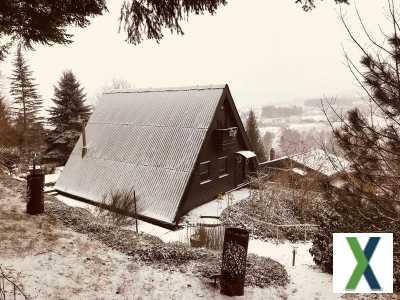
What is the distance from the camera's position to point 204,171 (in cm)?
1576

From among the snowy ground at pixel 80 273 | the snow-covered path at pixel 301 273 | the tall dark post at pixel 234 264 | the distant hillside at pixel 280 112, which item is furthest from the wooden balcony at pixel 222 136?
the distant hillside at pixel 280 112

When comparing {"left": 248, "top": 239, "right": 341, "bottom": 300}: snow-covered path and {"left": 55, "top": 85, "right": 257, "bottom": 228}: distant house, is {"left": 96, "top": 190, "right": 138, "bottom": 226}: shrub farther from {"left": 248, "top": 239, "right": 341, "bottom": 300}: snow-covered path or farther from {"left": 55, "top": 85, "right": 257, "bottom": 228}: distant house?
{"left": 248, "top": 239, "right": 341, "bottom": 300}: snow-covered path

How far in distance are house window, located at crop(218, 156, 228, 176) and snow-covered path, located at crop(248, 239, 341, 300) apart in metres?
5.66

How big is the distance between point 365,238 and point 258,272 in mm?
2588

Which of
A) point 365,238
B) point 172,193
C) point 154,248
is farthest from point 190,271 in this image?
point 172,193

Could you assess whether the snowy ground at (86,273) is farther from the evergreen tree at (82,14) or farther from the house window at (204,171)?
the house window at (204,171)

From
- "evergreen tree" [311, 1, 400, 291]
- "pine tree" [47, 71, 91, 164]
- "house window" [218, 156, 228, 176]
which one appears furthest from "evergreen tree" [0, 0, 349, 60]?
"pine tree" [47, 71, 91, 164]

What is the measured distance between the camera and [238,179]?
19703mm

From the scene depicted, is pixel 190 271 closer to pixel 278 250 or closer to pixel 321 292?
pixel 321 292

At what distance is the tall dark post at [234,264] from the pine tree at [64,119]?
79.2 ft

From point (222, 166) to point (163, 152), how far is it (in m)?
3.99

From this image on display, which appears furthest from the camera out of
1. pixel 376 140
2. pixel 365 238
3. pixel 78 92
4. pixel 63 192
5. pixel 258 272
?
pixel 78 92

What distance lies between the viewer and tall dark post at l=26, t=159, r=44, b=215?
9.17 metres

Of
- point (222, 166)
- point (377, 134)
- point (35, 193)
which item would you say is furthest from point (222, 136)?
point (377, 134)
